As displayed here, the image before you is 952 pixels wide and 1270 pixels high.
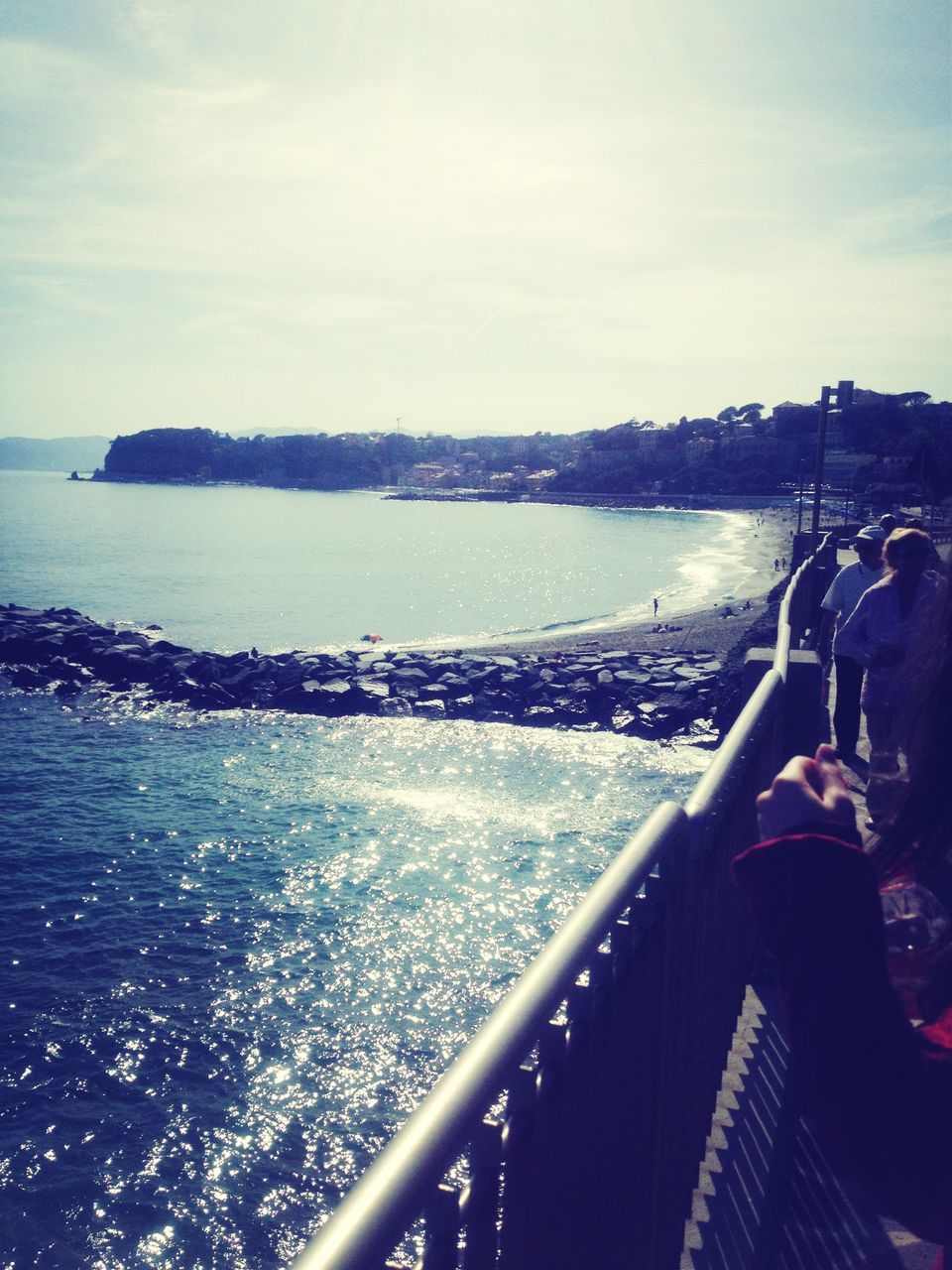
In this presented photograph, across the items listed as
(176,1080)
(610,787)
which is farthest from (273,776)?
(176,1080)

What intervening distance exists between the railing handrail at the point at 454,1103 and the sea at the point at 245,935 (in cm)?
605

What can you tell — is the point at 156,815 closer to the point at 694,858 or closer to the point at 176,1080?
the point at 176,1080

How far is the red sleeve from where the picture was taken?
4.11 ft

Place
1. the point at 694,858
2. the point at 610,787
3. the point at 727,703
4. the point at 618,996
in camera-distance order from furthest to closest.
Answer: the point at 727,703, the point at 610,787, the point at 694,858, the point at 618,996

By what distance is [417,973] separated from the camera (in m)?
9.95

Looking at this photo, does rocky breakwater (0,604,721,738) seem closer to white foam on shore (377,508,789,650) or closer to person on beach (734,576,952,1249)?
white foam on shore (377,508,789,650)

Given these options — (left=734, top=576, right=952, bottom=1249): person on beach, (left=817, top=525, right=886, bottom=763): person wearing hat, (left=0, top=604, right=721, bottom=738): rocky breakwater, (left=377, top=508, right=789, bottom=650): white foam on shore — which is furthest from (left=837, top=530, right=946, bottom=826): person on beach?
(left=377, top=508, right=789, bottom=650): white foam on shore

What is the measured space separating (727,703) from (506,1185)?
2004 centimetres

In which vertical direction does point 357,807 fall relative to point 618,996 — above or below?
below

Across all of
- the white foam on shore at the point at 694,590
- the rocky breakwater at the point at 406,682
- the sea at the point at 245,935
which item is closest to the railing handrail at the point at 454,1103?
the sea at the point at 245,935

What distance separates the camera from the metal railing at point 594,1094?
107cm

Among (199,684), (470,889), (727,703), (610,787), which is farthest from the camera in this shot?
(199,684)

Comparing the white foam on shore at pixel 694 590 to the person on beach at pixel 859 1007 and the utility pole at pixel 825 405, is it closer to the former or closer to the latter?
the utility pole at pixel 825 405

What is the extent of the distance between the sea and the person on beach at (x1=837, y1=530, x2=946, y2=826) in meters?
4.58
